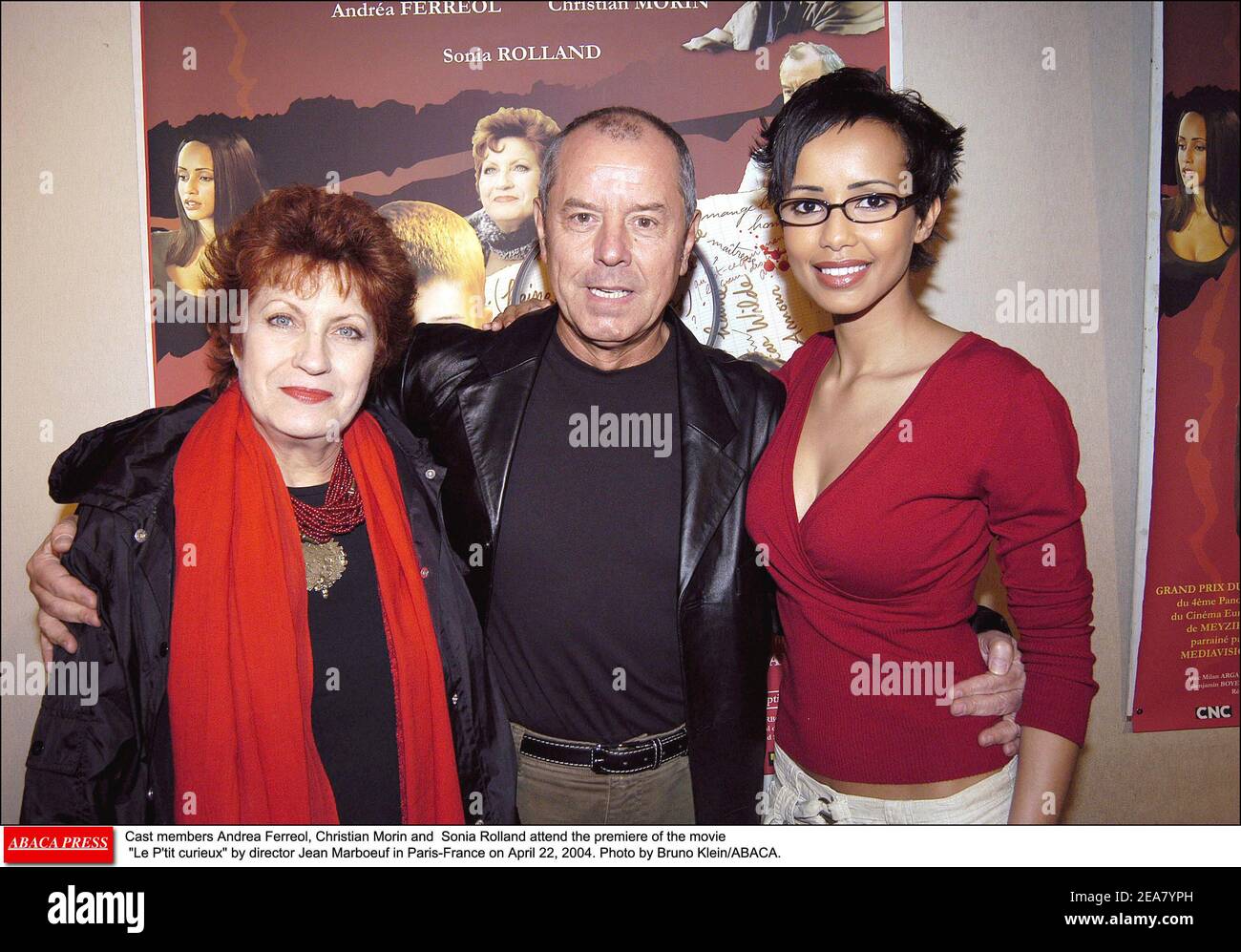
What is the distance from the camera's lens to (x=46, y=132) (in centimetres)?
249

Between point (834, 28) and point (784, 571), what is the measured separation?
181 cm

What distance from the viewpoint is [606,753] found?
185 cm

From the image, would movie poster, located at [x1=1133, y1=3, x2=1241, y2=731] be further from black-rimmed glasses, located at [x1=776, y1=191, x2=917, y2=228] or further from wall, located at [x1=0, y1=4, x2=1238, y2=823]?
black-rimmed glasses, located at [x1=776, y1=191, x2=917, y2=228]

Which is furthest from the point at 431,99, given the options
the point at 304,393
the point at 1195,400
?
the point at 1195,400

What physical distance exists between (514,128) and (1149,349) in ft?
7.38

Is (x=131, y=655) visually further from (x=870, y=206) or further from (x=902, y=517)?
(x=870, y=206)

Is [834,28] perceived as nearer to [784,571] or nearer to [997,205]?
[997,205]

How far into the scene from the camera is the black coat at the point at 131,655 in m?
1.53

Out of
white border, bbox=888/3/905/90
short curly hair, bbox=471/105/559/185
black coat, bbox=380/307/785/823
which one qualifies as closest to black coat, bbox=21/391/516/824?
black coat, bbox=380/307/785/823

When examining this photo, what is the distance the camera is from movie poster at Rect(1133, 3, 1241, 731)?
2590 mm

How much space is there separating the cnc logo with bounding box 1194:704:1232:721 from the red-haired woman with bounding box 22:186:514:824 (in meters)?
2.46

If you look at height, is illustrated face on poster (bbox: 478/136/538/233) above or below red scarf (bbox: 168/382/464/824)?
above

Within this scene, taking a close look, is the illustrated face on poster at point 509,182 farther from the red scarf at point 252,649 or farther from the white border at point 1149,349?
the white border at point 1149,349

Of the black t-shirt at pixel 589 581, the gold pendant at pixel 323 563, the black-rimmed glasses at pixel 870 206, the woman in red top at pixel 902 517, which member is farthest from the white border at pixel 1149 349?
the gold pendant at pixel 323 563
